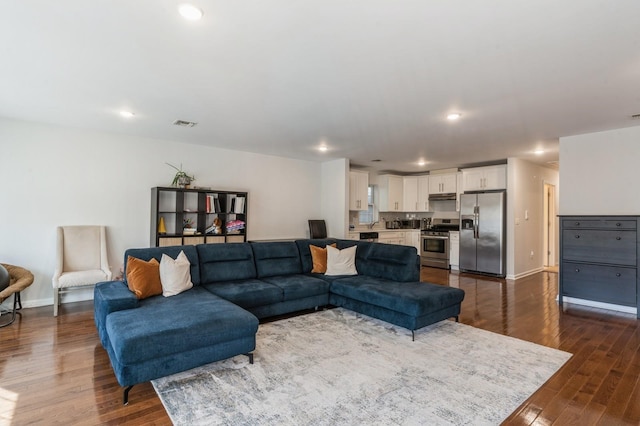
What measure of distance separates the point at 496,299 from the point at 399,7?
4.55 meters

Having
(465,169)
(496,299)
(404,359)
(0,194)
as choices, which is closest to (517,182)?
(465,169)


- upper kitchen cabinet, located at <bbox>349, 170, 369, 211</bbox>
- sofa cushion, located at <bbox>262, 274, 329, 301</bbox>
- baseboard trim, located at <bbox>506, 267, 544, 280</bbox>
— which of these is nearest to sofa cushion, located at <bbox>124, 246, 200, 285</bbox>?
sofa cushion, located at <bbox>262, 274, 329, 301</bbox>

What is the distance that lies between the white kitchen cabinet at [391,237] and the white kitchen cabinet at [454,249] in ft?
3.88

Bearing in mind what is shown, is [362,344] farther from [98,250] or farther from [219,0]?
[98,250]

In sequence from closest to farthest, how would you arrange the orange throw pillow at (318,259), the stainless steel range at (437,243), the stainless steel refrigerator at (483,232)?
the orange throw pillow at (318,259), the stainless steel refrigerator at (483,232), the stainless steel range at (437,243)

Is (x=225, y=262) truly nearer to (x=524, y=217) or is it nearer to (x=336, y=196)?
(x=336, y=196)

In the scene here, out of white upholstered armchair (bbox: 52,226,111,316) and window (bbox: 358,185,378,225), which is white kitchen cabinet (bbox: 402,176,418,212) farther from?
white upholstered armchair (bbox: 52,226,111,316)

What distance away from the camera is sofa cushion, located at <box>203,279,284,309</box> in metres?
3.50

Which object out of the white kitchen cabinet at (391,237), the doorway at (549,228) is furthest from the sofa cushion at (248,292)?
the doorway at (549,228)

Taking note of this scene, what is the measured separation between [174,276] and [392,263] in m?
2.63

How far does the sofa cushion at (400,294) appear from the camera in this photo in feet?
10.9

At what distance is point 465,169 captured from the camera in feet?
24.0

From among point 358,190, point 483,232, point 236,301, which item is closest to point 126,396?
point 236,301

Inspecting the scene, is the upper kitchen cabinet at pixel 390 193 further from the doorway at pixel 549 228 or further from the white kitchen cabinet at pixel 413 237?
the doorway at pixel 549 228
